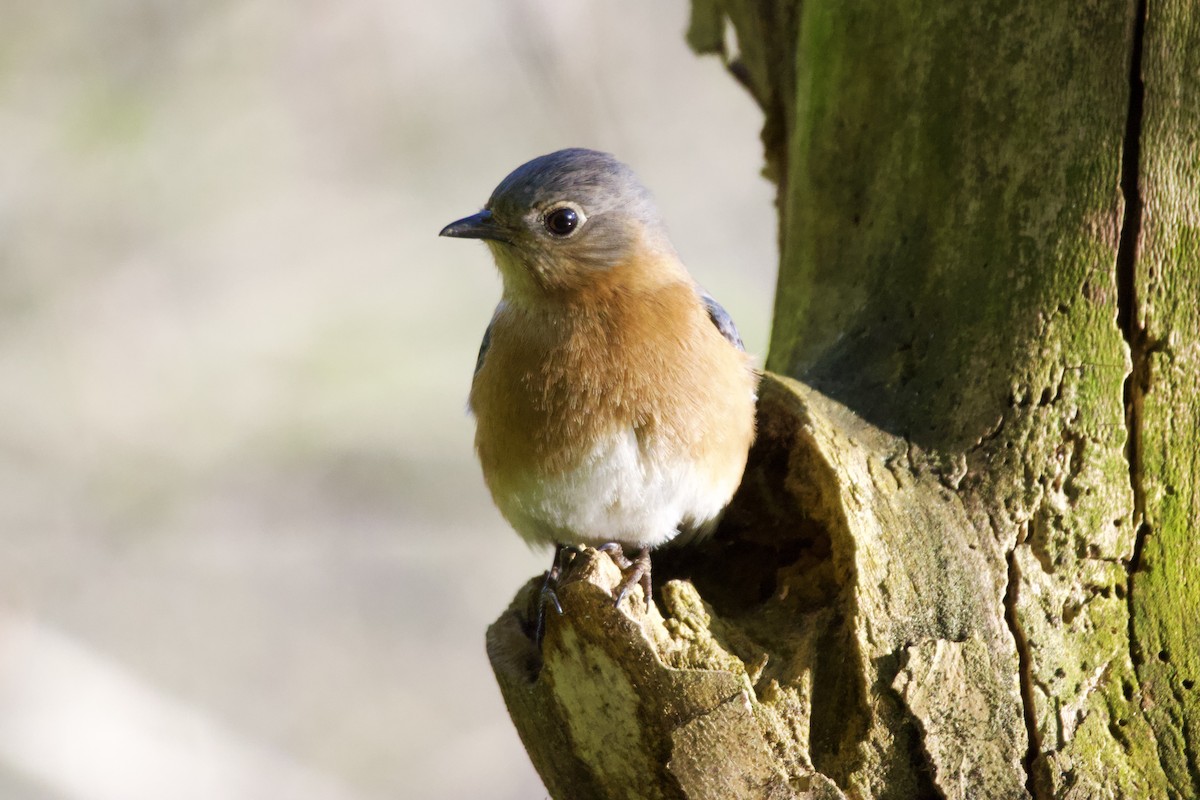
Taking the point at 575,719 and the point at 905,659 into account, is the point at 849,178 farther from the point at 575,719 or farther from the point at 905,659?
the point at 575,719

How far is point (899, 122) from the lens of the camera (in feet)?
13.4

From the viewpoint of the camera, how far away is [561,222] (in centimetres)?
404

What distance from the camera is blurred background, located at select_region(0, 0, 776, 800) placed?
25.2ft

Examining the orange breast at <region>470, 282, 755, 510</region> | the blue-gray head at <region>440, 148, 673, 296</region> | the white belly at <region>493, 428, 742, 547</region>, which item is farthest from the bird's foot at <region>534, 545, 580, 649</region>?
Result: the blue-gray head at <region>440, 148, 673, 296</region>

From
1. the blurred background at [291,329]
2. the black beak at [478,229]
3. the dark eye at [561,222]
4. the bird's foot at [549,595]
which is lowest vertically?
the bird's foot at [549,595]

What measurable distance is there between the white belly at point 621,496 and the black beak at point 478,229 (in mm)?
884

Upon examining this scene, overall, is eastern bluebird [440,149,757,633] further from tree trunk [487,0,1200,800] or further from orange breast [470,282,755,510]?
tree trunk [487,0,1200,800]

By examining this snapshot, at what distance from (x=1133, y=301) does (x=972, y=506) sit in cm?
77

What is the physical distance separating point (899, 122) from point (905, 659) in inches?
76.8

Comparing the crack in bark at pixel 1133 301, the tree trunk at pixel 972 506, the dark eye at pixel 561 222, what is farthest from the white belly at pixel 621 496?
the crack in bark at pixel 1133 301

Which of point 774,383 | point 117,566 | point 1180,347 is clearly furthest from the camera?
point 117,566

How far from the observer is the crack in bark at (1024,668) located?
10.1 feet

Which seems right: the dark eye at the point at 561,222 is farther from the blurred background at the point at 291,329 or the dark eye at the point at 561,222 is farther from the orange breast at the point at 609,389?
the blurred background at the point at 291,329

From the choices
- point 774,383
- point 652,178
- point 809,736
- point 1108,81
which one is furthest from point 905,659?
point 652,178
